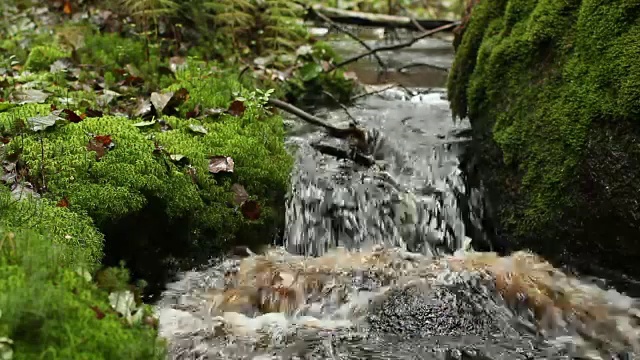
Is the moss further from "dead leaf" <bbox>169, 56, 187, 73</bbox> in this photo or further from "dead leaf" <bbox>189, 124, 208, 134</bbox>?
"dead leaf" <bbox>169, 56, 187, 73</bbox>

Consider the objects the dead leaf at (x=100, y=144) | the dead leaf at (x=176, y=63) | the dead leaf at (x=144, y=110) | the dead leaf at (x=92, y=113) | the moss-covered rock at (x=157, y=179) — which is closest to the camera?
the moss-covered rock at (x=157, y=179)

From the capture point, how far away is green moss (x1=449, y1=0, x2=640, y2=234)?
12.1ft

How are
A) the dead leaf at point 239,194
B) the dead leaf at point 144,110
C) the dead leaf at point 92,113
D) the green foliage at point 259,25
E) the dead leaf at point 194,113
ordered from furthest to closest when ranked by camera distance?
the green foliage at point 259,25 < the dead leaf at point 194,113 < the dead leaf at point 144,110 < the dead leaf at point 92,113 < the dead leaf at point 239,194

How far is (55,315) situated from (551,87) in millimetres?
3741

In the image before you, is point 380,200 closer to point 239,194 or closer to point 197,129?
point 239,194

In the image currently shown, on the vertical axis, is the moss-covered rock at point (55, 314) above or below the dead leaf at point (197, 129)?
above

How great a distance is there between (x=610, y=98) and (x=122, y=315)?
3136 mm

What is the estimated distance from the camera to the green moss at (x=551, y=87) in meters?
3.68

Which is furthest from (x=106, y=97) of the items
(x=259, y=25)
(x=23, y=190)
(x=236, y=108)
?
(x=259, y=25)

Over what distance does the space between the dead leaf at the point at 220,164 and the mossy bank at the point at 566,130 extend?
2.12 metres

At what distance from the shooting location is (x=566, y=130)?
3.92m

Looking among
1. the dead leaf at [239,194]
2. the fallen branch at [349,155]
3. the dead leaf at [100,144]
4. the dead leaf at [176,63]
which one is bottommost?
the fallen branch at [349,155]

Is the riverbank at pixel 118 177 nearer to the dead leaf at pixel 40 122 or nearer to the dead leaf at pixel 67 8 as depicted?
the dead leaf at pixel 40 122

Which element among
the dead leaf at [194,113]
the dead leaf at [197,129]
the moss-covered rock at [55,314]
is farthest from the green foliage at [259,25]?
the moss-covered rock at [55,314]
